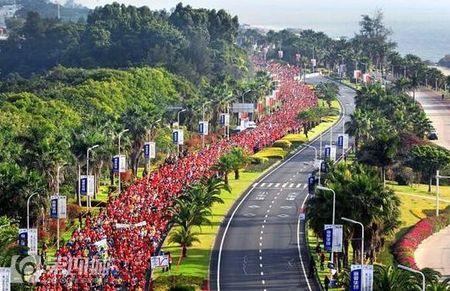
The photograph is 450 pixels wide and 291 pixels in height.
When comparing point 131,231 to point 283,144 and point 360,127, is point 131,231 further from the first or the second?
point 283,144

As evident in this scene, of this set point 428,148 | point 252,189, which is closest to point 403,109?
point 428,148

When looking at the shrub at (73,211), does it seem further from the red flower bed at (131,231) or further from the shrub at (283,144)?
the shrub at (283,144)

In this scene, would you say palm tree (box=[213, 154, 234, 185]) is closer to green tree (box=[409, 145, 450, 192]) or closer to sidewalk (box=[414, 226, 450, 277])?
green tree (box=[409, 145, 450, 192])

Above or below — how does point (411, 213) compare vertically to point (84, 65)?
below

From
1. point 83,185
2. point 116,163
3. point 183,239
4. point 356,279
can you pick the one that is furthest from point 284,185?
point 356,279

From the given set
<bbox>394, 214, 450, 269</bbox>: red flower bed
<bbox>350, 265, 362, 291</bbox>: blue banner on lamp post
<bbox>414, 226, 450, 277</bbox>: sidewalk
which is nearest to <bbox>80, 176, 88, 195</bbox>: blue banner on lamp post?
<bbox>394, 214, 450, 269</bbox>: red flower bed

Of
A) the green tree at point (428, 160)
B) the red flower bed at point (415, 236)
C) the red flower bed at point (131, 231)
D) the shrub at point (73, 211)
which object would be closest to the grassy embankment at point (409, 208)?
the red flower bed at point (415, 236)

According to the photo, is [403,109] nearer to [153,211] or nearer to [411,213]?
[411,213]
